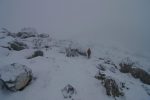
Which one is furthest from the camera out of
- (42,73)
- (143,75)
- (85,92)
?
(143,75)

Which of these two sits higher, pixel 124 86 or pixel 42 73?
pixel 42 73

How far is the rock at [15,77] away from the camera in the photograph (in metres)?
6.38

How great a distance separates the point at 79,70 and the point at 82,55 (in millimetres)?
3791

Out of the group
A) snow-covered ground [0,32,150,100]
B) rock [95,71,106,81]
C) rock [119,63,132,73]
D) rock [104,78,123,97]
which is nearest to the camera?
snow-covered ground [0,32,150,100]

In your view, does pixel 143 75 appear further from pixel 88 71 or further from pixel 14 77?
pixel 14 77

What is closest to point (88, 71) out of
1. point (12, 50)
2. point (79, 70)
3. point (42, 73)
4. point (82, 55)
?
point (79, 70)

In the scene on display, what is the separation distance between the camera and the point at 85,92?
6.95 metres

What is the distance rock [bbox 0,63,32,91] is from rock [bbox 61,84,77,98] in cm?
199

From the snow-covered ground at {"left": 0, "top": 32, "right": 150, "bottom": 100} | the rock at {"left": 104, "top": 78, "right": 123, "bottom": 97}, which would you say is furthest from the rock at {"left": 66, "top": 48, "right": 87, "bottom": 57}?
the rock at {"left": 104, "top": 78, "right": 123, "bottom": 97}

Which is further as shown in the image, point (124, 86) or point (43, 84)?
point (124, 86)

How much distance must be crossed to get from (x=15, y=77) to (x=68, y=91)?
2716 mm

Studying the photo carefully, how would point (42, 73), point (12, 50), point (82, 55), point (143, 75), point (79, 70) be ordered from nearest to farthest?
point (42, 73)
point (79, 70)
point (143, 75)
point (12, 50)
point (82, 55)

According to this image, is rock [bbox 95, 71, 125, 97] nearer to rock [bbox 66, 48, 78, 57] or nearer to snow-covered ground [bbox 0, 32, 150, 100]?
snow-covered ground [bbox 0, 32, 150, 100]

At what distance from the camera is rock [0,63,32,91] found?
251 inches
